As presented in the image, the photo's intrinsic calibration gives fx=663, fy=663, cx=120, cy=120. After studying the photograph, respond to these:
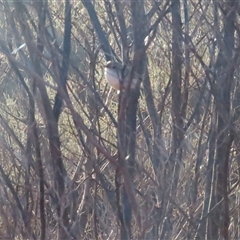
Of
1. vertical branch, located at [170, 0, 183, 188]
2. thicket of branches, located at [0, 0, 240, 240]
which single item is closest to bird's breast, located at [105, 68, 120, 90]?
thicket of branches, located at [0, 0, 240, 240]

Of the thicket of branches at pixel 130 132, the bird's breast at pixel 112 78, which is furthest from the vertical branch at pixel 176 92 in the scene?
the bird's breast at pixel 112 78

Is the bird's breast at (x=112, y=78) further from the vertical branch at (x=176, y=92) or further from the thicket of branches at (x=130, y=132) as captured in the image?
the vertical branch at (x=176, y=92)

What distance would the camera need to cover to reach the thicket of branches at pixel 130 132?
2.33m

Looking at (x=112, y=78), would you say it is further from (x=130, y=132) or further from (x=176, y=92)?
(x=176, y=92)

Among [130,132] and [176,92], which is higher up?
[176,92]

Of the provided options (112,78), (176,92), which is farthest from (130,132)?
(176,92)

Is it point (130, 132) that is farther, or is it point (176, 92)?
point (176, 92)

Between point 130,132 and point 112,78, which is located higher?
point 112,78

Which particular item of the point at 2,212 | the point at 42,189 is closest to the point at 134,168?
the point at 42,189

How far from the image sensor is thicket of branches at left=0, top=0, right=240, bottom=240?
7.64 ft

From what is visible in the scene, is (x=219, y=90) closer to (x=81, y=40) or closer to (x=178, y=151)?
(x=178, y=151)

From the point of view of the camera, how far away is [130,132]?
2.33m

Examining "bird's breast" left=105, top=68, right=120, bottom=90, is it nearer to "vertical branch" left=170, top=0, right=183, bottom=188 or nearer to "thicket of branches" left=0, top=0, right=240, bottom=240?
"thicket of branches" left=0, top=0, right=240, bottom=240

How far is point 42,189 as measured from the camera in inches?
96.1
